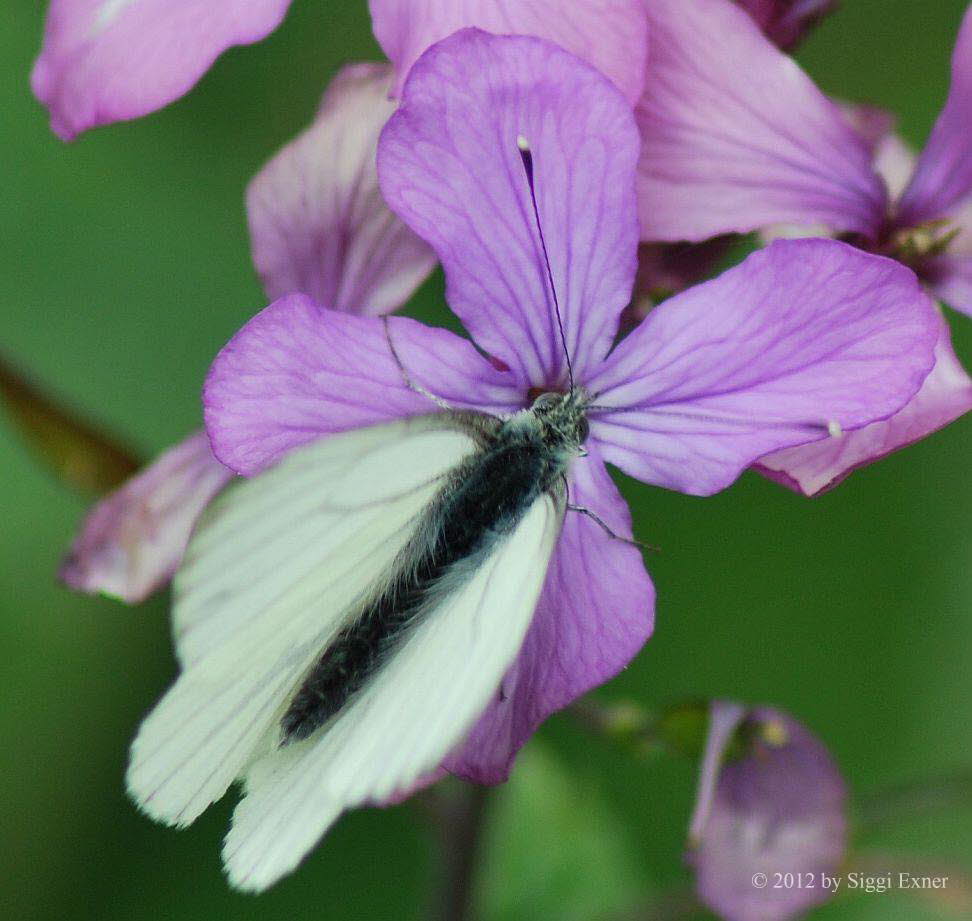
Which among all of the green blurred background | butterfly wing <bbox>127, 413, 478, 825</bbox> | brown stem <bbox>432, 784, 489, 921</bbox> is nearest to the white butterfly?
butterfly wing <bbox>127, 413, 478, 825</bbox>

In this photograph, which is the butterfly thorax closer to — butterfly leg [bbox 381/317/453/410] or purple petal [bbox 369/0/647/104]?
butterfly leg [bbox 381/317/453/410]

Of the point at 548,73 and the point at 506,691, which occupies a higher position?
the point at 548,73

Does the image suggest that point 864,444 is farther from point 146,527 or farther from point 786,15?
point 146,527

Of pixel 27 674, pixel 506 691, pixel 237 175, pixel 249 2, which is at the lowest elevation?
pixel 27 674

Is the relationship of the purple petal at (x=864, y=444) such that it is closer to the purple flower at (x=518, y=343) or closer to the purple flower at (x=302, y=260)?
the purple flower at (x=518, y=343)

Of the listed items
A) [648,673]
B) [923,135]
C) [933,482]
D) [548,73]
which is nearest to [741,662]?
A: [648,673]

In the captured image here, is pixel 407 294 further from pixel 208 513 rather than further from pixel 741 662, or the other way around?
pixel 741 662

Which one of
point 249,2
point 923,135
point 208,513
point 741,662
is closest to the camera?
point 208,513
